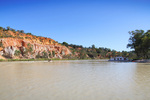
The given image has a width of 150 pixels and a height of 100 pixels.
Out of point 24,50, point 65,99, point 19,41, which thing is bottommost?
point 65,99

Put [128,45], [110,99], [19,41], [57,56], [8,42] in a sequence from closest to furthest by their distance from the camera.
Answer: [110,99], [128,45], [8,42], [19,41], [57,56]

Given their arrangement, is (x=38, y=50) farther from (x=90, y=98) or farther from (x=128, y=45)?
(x=90, y=98)

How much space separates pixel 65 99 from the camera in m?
5.21

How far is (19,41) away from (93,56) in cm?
5933

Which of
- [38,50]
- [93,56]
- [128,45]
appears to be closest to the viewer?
[128,45]

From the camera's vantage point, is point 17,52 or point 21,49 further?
point 21,49

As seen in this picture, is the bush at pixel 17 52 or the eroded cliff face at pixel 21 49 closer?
the eroded cliff face at pixel 21 49

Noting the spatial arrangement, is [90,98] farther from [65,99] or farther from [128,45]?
[128,45]

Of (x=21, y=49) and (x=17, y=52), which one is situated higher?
(x=21, y=49)

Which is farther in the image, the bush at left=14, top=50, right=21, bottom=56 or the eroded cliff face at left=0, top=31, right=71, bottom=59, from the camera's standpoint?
the bush at left=14, top=50, right=21, bottom=56

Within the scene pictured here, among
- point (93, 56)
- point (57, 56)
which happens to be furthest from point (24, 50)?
point (93, 56)

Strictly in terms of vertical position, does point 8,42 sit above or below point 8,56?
above

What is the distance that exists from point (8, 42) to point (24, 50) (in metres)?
7.37

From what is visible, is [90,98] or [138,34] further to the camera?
[138,34]
